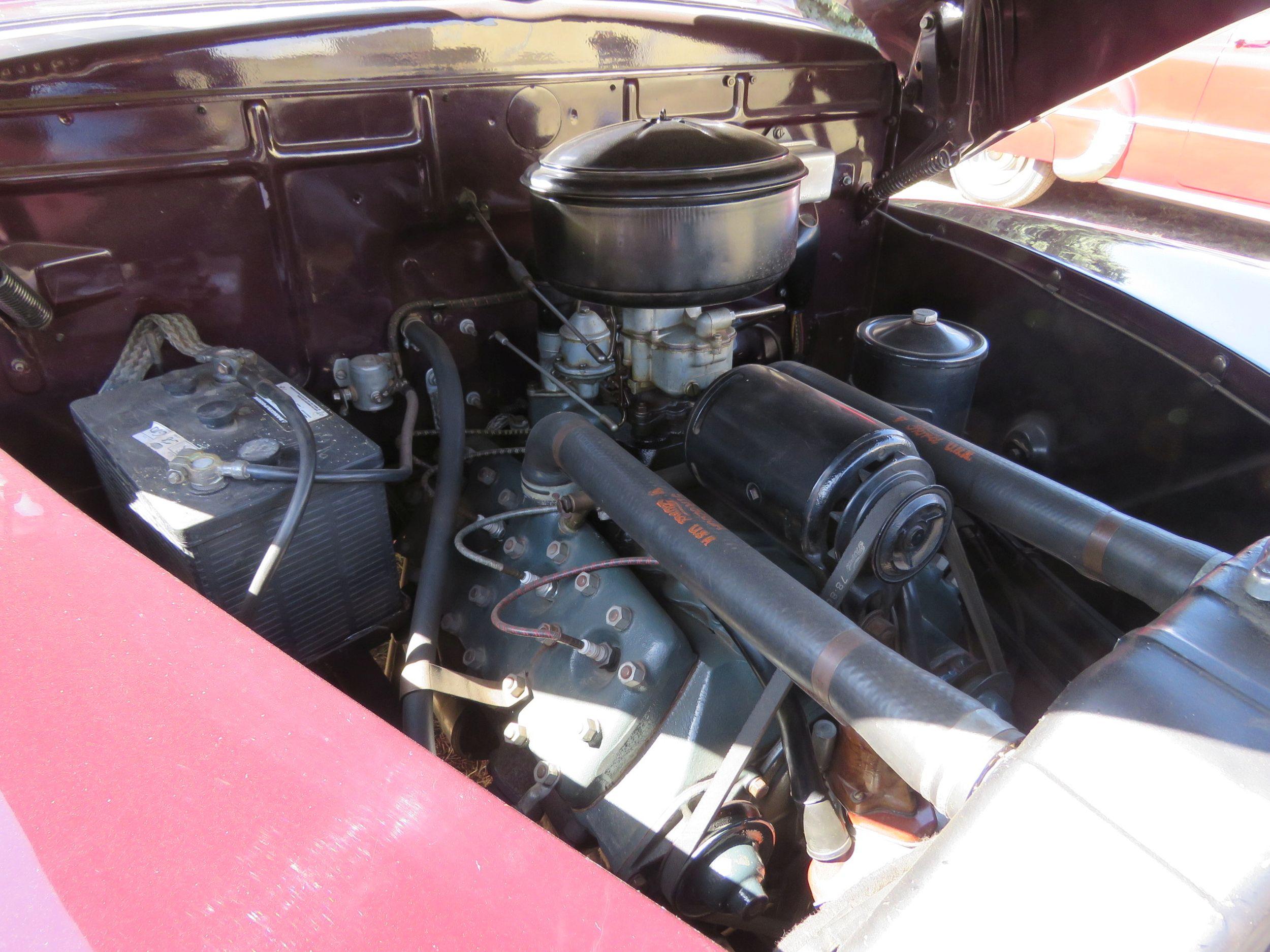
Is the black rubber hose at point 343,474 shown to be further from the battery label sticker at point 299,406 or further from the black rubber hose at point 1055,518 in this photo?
the black rubber hose at point 1055,518

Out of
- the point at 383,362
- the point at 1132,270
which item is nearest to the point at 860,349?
the point at 1132,270

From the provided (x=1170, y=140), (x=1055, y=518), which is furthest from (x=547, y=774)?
(x=1170, y=140)

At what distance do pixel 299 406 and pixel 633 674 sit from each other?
2.10ft

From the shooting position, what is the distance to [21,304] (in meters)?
1.11

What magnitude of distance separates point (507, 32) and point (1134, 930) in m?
1.45

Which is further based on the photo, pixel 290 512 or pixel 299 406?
pixel 299 406

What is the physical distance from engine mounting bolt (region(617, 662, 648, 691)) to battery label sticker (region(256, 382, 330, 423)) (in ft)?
1.93

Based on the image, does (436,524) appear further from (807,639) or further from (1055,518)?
(1055,518)

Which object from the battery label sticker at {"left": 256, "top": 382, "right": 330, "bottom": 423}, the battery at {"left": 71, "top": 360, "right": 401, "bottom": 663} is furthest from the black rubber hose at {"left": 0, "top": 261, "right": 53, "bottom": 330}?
the battery label sticker at {"left": 256, "top": 382, "right": 330, "bottom": 423}

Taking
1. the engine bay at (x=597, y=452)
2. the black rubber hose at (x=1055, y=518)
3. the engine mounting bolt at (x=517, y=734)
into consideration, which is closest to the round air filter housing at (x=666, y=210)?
the engine bay at (x=597, y=452)

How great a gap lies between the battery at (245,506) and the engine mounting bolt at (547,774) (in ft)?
1.13

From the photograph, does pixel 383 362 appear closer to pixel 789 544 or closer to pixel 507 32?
pixel 507 32

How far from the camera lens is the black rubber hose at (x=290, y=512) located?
1.02 metres

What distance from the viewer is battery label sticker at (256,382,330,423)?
3.95 ft
